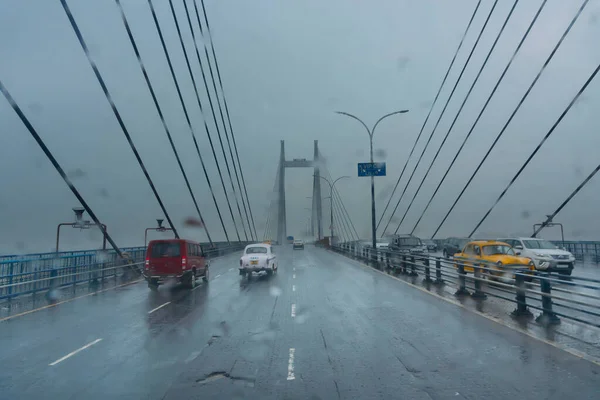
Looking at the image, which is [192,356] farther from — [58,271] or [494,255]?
[494,255]

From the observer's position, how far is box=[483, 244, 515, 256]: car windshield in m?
21.5

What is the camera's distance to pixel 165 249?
2083 centimetres

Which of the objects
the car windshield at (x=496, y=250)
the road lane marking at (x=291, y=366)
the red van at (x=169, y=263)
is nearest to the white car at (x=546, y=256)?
the car windshield at (x=496, y=250)

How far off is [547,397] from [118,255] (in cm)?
2207

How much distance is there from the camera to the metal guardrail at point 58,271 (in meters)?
16.7

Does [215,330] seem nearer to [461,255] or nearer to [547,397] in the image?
[547,397]

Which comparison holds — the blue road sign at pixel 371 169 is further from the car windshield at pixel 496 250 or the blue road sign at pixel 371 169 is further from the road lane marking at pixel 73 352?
the road lane marking at pixel 73 352

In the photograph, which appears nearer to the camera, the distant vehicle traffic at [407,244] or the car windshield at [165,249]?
the car windshield at [165,249]

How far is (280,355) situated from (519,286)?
6.85 meters

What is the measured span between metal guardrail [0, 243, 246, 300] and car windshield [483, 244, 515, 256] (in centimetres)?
1602

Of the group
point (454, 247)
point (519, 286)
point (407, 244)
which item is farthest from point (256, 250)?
point (454, 247)

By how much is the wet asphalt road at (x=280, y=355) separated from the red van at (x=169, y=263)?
4984mm

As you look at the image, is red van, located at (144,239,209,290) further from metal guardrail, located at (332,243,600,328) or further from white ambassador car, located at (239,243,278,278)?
metal guardrail, located at (332,243,600,328)

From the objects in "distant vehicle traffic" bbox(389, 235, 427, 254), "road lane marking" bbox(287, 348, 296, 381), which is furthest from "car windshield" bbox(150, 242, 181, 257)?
"distant vehicle traffic" bbox(389, 235, 427, 254)
